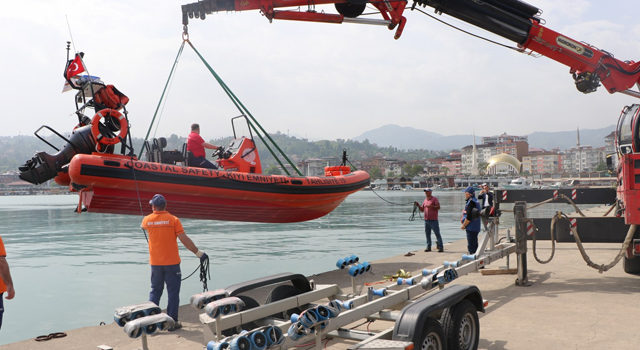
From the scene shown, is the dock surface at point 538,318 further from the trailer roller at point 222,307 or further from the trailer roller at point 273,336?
the trailer roller at point 273,336

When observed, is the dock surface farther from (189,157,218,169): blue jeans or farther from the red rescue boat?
(189,157,218,169): blue jeans

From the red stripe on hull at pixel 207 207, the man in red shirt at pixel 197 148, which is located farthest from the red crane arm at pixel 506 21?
the red stripe on hull at pixel 207 207

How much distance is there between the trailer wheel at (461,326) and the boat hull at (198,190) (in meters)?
4.72

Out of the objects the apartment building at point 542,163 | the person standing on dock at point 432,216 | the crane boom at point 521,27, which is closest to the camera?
the crane boom at point 521,27

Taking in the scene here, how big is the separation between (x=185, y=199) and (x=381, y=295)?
4.19 metres

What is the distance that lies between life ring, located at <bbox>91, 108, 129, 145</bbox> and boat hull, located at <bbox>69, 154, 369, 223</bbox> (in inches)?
9.7

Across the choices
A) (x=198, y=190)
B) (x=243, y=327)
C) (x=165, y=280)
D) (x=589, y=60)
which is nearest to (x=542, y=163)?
(x=589, y=60)

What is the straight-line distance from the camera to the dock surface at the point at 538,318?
420cm

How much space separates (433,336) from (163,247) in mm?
2657

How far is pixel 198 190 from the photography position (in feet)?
24.8

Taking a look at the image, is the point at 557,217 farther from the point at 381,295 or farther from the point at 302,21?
the point at 302,21

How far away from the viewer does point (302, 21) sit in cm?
706

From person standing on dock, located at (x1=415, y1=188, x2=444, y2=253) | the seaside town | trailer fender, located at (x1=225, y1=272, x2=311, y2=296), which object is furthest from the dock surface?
the seaside town

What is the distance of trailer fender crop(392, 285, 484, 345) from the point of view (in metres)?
3.19
